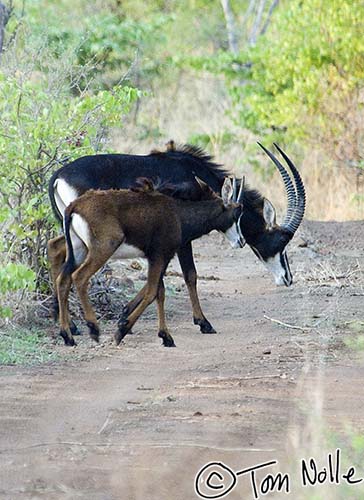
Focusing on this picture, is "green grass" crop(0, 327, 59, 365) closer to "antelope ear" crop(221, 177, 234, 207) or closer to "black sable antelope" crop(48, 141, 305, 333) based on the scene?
"black sable antelope" crop(48, 141, 305, 333)

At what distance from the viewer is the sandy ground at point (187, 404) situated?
5.21 m

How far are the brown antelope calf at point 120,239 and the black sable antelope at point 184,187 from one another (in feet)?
1.47

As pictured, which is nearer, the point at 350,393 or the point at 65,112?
the point at 350,393

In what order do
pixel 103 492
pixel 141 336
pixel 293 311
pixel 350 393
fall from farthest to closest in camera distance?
pixel 293 311 < pixel 141 336 < pixel 350 393 < pixel 103 492

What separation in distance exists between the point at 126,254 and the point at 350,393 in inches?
103

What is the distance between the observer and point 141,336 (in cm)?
946

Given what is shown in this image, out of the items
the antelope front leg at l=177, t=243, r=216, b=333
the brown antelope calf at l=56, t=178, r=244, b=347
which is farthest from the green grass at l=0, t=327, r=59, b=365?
the antelope front leg at l=177, t=243, r=216, b=333

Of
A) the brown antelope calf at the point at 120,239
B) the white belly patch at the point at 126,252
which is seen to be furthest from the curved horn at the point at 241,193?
the white belly patch at the point at 126,252

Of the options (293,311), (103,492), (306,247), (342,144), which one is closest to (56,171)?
(293,311)

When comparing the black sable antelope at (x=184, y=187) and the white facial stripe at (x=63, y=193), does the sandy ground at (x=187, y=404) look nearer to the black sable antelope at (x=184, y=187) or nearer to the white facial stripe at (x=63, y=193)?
the black sable antelope at (x=184, y=187)

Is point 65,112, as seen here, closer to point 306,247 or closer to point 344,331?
point 344,331

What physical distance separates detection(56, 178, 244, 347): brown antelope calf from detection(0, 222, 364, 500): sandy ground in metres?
0.28

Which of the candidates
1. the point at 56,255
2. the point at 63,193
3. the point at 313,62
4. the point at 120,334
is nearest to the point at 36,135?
the point at 63,193

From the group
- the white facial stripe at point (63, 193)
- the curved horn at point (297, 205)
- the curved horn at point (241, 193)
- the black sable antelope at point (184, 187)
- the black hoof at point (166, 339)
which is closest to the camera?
the black hoof at point (166, 339)
